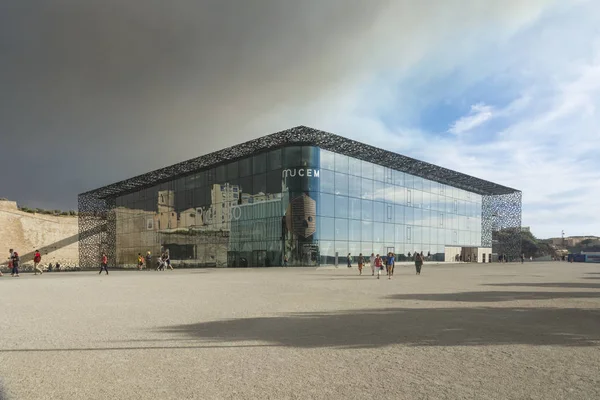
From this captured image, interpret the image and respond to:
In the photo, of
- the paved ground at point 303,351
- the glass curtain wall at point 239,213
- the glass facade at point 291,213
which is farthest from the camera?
the glass facade at point 291,213

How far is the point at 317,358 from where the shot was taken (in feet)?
20.9

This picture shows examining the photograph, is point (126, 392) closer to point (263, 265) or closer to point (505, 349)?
point (505, 349)

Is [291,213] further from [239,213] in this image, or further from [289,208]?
[239,213]

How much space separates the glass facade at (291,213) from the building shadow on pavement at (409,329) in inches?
1318

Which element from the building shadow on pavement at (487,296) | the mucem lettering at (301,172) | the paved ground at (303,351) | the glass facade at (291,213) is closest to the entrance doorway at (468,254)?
the glass facade at (291,213)

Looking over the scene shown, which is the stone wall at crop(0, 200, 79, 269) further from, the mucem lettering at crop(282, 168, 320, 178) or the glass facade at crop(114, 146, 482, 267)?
the mucem lettering at crop(282, 168, 320, 178)

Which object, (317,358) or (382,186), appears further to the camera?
(382,186)

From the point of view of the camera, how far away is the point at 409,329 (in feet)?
28.1

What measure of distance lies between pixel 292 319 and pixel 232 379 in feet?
14.9

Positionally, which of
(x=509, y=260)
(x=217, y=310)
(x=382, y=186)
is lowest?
(x=509, y=260)

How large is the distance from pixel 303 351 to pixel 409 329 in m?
2.83

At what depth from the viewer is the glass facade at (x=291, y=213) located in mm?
44344

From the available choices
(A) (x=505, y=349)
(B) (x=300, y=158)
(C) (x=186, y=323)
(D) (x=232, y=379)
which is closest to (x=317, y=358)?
(D) (x=232, y=379)

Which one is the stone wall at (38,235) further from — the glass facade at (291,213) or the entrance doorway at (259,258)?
the entrance doorway at (259,258)
